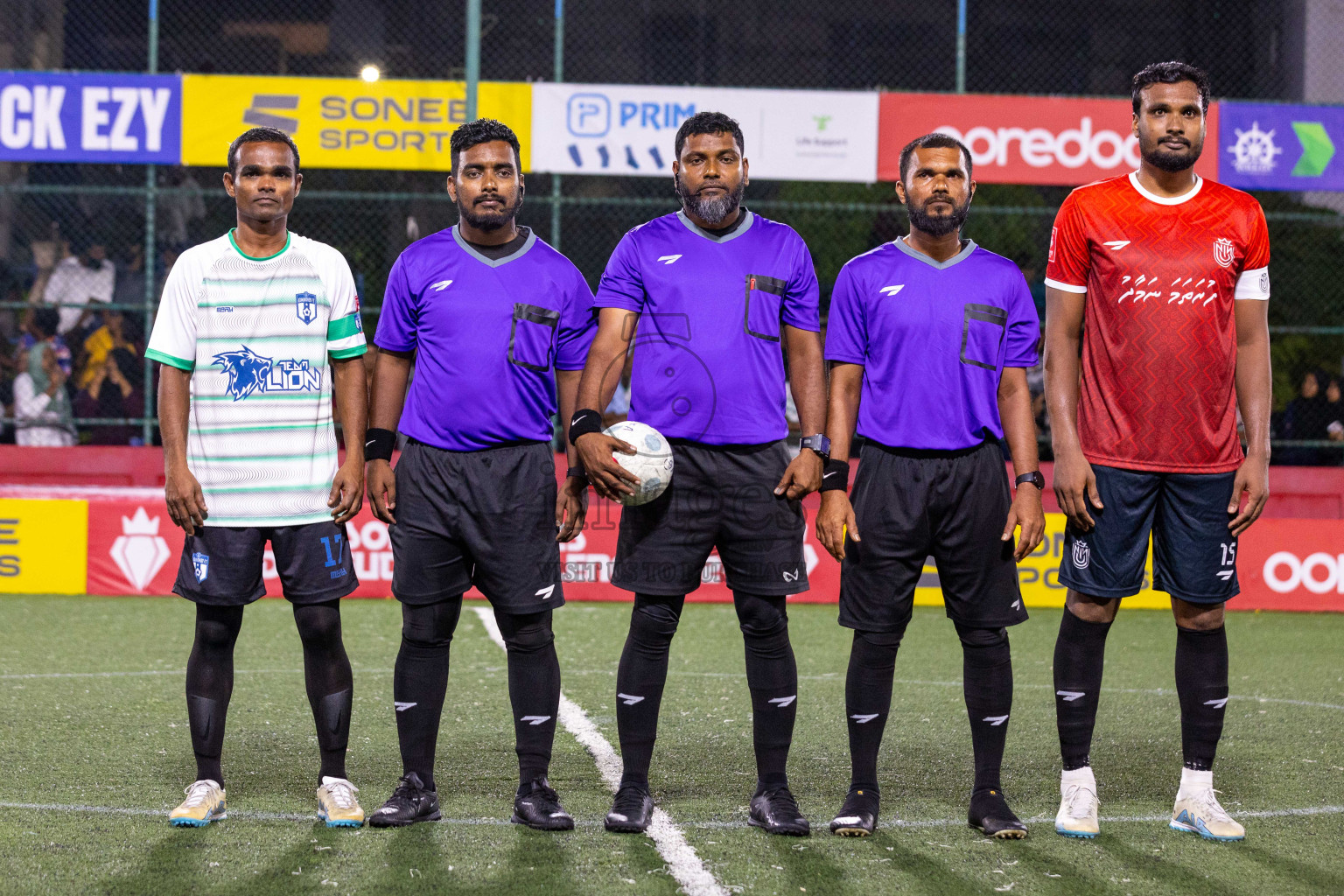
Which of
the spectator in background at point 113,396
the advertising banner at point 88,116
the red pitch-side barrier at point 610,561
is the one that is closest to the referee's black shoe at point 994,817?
the red pitch-side barrier at point 610,561

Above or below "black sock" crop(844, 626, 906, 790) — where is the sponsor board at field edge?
above

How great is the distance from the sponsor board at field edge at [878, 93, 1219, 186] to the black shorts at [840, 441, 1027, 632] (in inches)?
345

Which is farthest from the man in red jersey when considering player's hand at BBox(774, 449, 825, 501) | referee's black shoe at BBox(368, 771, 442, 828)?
referee's black shoe at BBox(368, 771, 442, 828)

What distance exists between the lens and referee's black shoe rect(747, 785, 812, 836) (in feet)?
13.8

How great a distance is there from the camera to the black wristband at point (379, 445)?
4355 millimetres

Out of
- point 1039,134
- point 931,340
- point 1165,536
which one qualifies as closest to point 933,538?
point 931,340

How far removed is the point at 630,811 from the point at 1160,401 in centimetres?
207

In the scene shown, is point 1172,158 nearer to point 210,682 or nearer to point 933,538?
point 933,538

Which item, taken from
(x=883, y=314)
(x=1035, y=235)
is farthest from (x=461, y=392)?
(x=1035, y=235)

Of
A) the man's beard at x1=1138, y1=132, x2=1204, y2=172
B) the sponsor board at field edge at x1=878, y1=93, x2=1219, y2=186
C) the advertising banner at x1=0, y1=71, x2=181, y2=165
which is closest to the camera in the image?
the man's beard at x1=1138, y1=132, x2=1204, y2=172

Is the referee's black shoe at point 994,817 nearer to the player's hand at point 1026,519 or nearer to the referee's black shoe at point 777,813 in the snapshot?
the referee's black shoe at point 777,813

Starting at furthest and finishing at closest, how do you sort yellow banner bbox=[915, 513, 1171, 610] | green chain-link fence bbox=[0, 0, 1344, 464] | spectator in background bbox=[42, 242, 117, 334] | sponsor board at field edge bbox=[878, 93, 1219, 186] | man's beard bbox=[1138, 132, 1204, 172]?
A: green chain-link fence bbox=[0, 0, 1344, 464] < spectator in background bbox=[42, 242, 117, 334] < sponsor board at field edge bbox=[878, 93, 1219, 186] < yellow banner bbox=[915, 513, 1171, 610] < man's beard bbox=[1138, 132, 1204, 172]

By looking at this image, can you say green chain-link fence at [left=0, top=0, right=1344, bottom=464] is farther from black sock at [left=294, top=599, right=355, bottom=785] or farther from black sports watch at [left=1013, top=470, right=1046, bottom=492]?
black sports watch at [left=1013, top=470, right=1046, bottom=492]

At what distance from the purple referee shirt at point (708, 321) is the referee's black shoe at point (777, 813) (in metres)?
1.10
